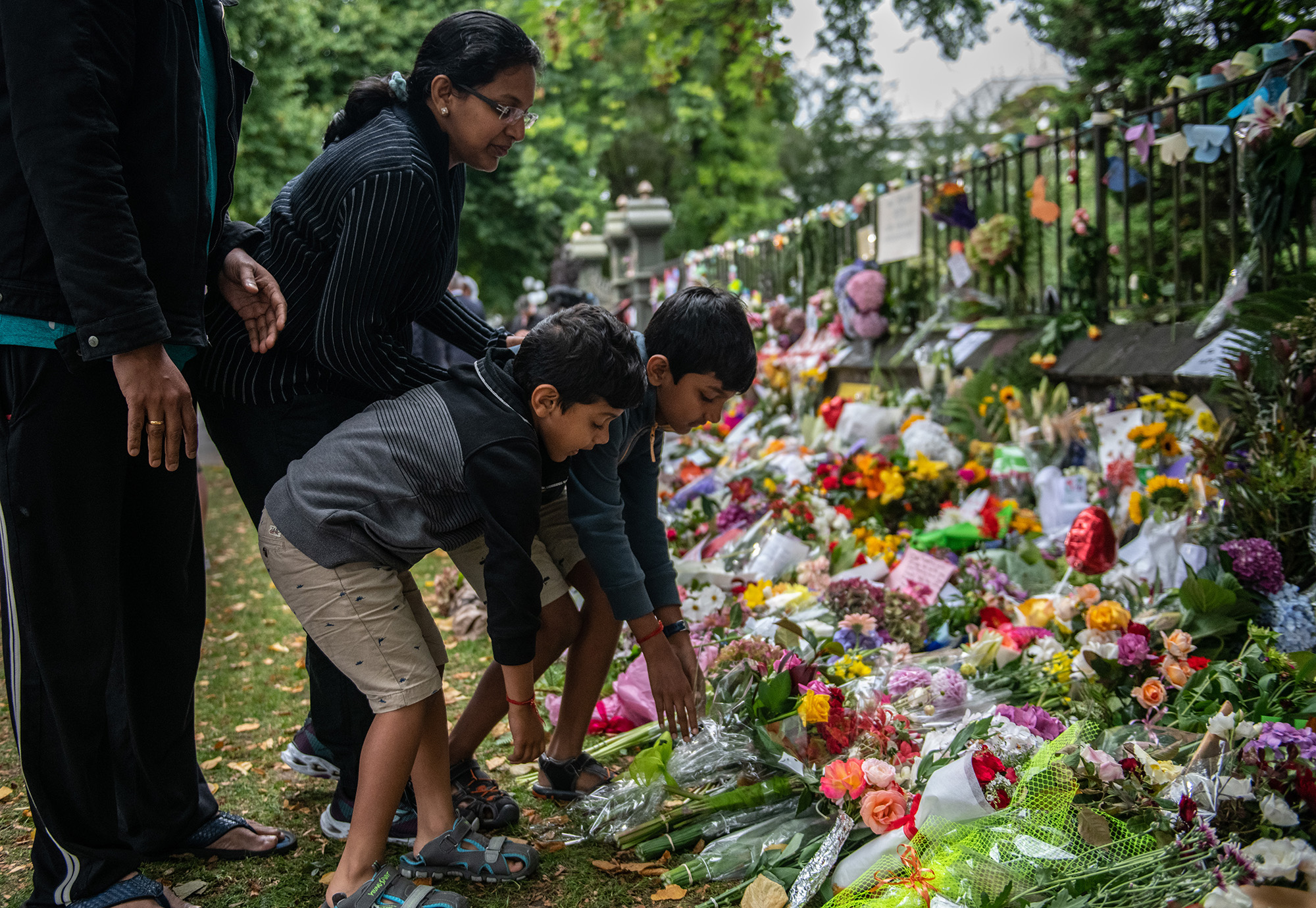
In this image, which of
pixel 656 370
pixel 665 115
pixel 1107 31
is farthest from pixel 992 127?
pixel 656 370

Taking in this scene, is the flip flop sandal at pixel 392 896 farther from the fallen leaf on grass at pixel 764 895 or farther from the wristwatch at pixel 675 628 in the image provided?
the wristwatch at pixel 675 628

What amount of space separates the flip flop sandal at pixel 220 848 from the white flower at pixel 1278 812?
187 centimetres

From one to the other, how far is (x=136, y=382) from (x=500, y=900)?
1190mm

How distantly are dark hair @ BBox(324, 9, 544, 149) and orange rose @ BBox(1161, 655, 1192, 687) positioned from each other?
183 centimetres

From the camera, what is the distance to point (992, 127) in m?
19.3

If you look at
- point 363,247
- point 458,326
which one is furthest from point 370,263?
point 458,326

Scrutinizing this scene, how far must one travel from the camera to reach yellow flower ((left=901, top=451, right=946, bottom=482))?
12.2 ft

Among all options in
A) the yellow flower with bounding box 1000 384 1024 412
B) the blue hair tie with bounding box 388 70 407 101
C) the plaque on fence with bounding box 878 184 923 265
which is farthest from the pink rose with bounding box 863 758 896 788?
the plaque on fence with bounding box 878 184 923 265

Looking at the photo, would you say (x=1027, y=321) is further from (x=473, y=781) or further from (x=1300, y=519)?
(x=473, y=781)

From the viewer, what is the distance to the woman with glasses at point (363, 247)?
1.75 metres

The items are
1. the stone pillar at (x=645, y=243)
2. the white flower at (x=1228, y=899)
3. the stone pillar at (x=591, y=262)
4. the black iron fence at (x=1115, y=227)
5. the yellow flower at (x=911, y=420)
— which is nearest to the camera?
the white flower at (x=1228, y=899)

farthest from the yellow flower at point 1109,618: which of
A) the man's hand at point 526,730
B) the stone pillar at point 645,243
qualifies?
the stone pillar at point 645,243

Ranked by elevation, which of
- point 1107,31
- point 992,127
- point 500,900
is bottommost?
point 500,900

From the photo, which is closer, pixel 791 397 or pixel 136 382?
pixel 136 382
